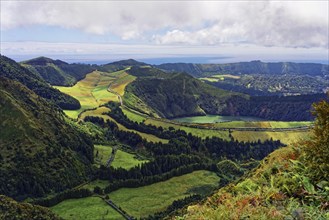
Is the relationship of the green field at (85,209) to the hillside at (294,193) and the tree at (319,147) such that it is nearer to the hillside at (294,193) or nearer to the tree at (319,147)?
the hillside at (294,193)

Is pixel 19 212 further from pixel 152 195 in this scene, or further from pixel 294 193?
pixel 294 193

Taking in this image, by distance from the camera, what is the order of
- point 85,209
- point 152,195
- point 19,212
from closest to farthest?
point 19,212 → point 85,209 → point 152,195

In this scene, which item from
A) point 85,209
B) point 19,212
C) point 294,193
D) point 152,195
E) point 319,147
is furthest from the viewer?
point 152,195

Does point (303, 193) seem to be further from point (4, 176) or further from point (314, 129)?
point (4, 176)

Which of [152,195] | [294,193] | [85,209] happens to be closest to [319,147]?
[294,193]

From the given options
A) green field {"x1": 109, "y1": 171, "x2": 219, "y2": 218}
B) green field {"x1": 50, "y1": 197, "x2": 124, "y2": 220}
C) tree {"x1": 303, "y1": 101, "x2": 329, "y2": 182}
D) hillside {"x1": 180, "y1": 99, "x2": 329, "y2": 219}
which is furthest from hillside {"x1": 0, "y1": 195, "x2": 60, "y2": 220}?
tree {"x1": 303, "y1": 101, "x2": 329, "y2": 182}

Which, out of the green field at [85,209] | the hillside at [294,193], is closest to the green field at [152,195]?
the green field at [85,209]
